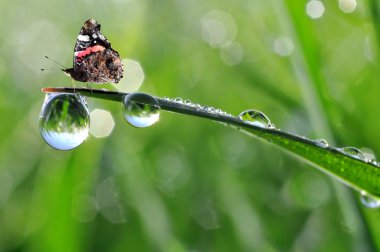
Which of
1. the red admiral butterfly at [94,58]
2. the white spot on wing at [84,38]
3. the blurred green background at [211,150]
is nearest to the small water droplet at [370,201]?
the blurred green background at [211,150]

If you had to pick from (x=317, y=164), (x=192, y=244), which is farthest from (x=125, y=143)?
(x=317, y=164)

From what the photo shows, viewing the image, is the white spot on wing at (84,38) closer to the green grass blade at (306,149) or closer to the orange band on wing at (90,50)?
the orange band on wing at (90,50)

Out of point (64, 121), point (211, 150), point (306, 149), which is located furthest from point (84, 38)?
point (211, 150)

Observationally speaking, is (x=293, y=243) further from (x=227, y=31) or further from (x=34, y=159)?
(x=227, y=31)

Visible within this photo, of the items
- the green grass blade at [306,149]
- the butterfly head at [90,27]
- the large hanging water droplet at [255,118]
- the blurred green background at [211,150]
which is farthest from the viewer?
the blurred green background at [211,150]

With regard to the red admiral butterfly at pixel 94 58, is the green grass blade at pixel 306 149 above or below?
below

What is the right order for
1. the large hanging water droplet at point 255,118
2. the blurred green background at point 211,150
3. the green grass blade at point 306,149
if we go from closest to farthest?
the green grass blade at point 306,149 → the large hanging water droplet at point 255,118 → the blurred green background at point 211,150

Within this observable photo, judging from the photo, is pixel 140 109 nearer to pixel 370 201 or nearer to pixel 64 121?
pixel 64 121
